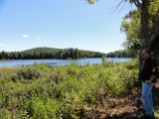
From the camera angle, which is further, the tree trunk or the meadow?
the tree trunk

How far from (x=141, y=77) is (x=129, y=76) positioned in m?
6.77

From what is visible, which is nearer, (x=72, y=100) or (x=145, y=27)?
(x=72, y=100)

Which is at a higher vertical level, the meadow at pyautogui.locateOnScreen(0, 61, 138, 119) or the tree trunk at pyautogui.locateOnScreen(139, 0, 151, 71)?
the tree trunk at pyautogui.locateOnScreen(139, 0, 151, 71)

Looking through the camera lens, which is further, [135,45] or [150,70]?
[135,45]

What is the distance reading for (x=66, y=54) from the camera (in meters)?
111

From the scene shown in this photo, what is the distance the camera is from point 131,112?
11.8 meters

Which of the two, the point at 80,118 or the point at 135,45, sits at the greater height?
the point at 135,45

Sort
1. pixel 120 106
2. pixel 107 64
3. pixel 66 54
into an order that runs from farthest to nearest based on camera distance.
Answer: pixel 66 54 < pixel 107 64 < pixel 120 106

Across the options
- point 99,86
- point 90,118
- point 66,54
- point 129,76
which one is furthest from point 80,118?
point 66,54

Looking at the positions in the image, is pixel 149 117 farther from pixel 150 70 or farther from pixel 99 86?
pixel 99 86

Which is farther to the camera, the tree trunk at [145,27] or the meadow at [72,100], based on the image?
the tree trunk at [145,27]

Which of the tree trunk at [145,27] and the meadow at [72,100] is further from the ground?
the tree trunk at [145,27]

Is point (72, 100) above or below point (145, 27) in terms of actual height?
below

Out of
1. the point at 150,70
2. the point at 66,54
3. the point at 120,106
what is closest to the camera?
the point at 150,70
